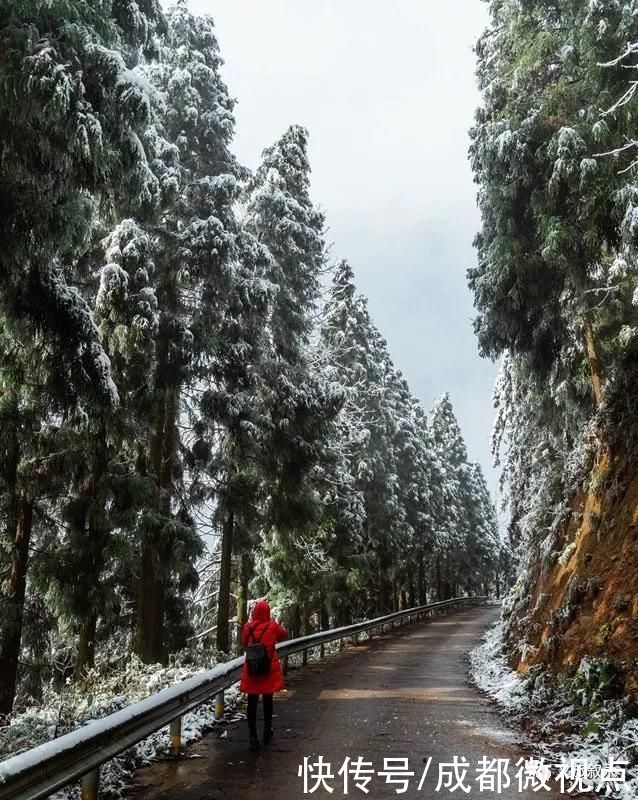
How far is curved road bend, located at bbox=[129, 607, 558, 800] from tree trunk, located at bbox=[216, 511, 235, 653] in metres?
3.15

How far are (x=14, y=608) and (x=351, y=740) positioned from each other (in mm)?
7911

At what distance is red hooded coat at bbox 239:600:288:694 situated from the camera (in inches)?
323

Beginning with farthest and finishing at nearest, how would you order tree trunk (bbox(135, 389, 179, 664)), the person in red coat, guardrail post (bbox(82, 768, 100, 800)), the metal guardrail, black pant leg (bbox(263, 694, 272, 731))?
tree trunk (bbox(135, 389, 179, 664)) < black pant leg (bbox(263, 694, 272, 731)) < the person in red coat < guardrail post (bbox(82, 768, 100, 800)) < the metal guardrail

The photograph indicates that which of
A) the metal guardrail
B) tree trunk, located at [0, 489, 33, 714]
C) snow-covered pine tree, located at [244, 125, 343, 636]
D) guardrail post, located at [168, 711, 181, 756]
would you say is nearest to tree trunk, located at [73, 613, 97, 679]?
tree trunk, located at [0, 489, 33, 714]

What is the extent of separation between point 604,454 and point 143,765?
10306 mm

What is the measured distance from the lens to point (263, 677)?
8.23 meters

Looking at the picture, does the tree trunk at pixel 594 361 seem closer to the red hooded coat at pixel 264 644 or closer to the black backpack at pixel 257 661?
the red hooded coat at pixel 264 644

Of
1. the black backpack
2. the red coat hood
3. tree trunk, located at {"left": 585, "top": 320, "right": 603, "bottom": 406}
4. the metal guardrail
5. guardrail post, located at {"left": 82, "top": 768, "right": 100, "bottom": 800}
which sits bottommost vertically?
guardrail post, located at {"left": 82, "top": 768, "right": 100, "bottom": 800}

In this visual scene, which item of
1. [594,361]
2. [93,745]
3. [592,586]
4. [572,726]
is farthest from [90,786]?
[594,361]

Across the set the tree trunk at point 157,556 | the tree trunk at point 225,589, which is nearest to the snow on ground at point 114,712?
the tree trunk at point 157,556

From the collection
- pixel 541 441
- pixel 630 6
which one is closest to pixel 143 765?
pixel 630 6

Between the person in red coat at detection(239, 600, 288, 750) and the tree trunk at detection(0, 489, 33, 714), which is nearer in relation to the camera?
the person in red coat at detection(239, 600, 288, 750)

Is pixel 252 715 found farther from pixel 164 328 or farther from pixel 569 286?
pixel 569 286

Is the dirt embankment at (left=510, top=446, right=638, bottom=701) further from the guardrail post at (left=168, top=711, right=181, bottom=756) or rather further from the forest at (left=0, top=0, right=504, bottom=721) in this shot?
the guardrail post at (left=168, top=711, right=181, bottom=756)
